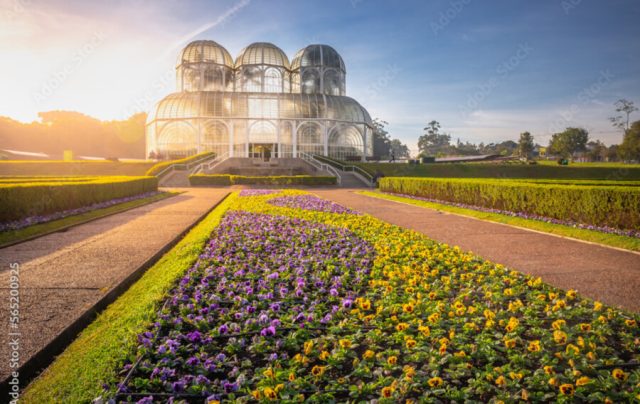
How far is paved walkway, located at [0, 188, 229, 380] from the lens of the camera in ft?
11.5

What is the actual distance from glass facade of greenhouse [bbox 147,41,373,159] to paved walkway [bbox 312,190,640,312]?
40.4m

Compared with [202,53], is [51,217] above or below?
below

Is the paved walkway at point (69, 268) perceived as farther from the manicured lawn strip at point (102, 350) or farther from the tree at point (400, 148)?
the tree at point (400, 148)

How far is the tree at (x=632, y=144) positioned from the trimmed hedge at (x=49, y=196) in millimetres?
74048

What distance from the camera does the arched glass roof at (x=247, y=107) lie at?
158ft

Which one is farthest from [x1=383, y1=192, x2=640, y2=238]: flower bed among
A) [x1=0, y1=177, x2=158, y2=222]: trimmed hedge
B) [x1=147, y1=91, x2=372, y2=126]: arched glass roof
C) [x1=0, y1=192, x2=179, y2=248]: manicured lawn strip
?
[x1=147, y1=91, x2=372, y2=126]: arched glass roof

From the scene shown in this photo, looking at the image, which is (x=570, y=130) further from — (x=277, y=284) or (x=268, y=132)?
(x=277, y=284)

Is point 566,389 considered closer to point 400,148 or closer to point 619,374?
point 619,374

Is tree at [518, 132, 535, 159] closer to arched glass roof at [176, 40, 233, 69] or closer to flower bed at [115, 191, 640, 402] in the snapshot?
arched glass roof at [176, 40, 233, 69]

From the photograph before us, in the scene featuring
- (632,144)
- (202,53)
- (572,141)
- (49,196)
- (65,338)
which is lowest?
(65,338)

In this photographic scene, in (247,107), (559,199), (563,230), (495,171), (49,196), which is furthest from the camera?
(247,107)

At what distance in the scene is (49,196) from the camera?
37.0 ft

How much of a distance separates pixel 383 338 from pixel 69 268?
188 inches

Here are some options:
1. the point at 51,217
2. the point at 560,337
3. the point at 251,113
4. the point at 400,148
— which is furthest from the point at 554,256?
the point at 400,148
